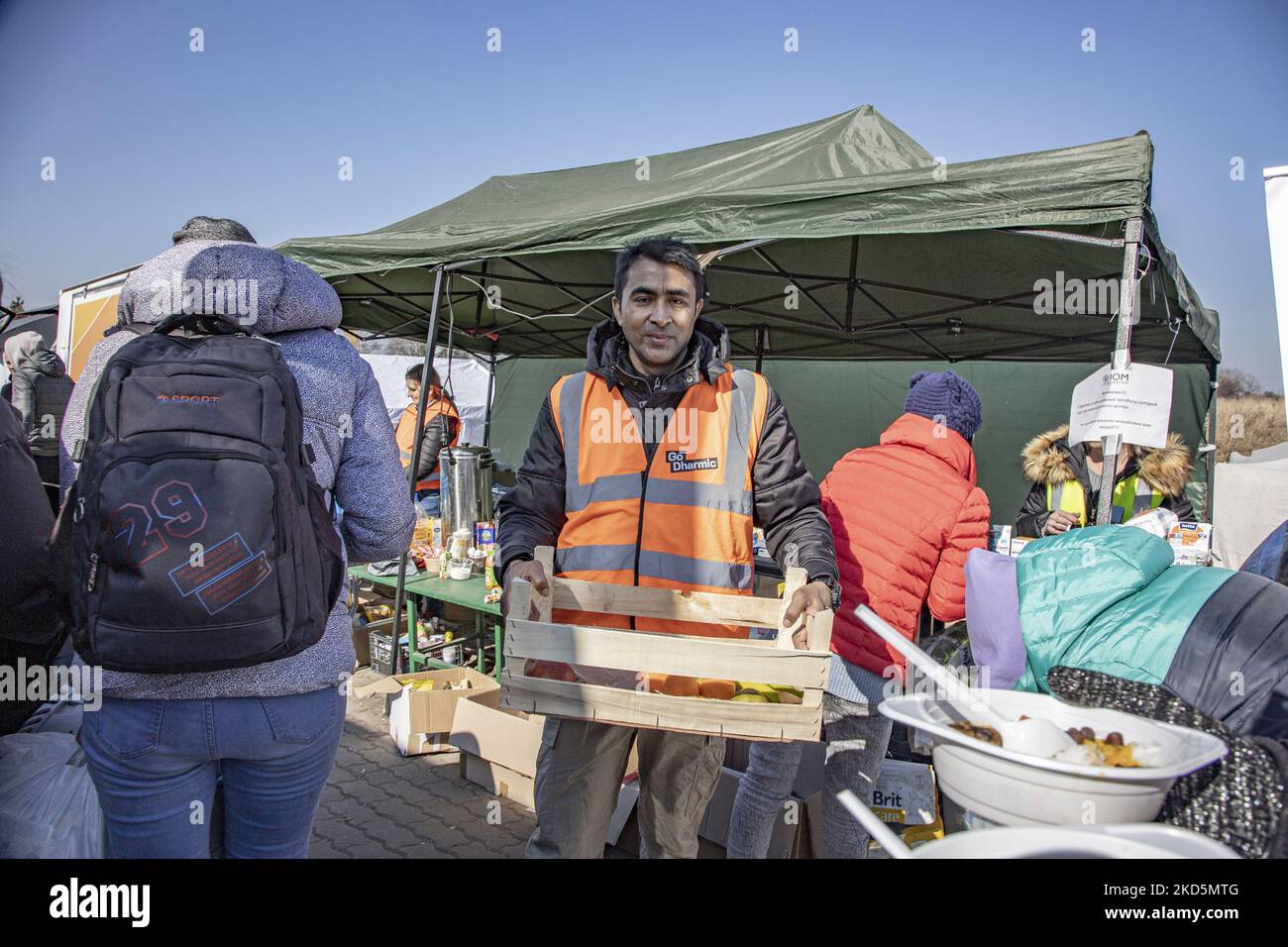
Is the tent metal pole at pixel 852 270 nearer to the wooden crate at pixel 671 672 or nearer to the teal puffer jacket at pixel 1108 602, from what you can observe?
the teal puffer jacket at pixel 1108 602

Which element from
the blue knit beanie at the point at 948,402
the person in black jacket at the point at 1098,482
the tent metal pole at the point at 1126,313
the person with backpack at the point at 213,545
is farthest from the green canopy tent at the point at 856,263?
the person with backpack at the point at 213,545

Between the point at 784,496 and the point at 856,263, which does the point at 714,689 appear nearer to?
the point at 784,496

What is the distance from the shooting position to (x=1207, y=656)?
4.13 ft

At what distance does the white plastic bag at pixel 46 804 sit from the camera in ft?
5.24

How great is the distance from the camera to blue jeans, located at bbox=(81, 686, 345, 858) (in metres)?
1.32

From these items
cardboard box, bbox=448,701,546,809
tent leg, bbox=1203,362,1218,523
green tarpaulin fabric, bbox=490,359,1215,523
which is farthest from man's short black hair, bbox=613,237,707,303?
green tarpaulin fabric, bbox=490,359,1215,523

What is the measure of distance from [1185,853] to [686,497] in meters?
1.22

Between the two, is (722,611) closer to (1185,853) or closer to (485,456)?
(1185,853)

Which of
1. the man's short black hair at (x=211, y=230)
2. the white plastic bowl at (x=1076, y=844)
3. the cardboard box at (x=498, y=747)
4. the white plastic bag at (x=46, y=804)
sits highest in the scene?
the man's short black hair at (x=211, y=230)

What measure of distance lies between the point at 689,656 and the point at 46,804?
1.53 m

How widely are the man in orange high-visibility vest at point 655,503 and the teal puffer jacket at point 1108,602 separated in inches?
18.1

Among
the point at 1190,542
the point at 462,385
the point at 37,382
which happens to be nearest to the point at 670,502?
the point at 1190,542

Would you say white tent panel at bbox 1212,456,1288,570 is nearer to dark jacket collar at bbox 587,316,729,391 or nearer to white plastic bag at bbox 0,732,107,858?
dark jacket collar at bbox 587,316,729,391

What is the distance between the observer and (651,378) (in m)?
1.99
